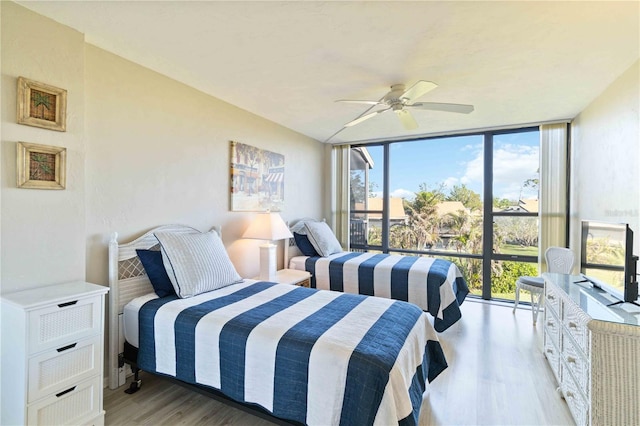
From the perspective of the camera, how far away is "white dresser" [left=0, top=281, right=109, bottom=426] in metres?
1.54

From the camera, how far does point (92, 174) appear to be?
7.12 ft

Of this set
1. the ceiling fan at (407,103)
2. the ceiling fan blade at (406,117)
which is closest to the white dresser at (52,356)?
the ceiling fan at (407,103)

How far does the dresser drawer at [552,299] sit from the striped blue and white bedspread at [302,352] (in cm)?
99

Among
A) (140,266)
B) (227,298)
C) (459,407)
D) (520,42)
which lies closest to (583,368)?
(459,407)

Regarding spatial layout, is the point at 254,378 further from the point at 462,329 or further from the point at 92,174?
the point at 462,329

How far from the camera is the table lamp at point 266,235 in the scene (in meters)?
3.28

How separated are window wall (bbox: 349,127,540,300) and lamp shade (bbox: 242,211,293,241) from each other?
2201mm

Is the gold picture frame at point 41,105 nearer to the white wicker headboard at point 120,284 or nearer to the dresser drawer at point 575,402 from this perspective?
the white wicker headboard at point 120,284

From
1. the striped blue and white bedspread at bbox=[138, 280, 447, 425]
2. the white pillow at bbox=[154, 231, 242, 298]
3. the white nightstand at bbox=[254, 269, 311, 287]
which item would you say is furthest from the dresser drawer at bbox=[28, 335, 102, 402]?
the white nightstand at bbox=[254, 269, 311, 287]

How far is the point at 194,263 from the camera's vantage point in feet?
7.85

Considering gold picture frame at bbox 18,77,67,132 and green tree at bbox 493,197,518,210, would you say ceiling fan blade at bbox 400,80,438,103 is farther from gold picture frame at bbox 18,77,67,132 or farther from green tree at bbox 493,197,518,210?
green tree at bbox 493,197,518,210

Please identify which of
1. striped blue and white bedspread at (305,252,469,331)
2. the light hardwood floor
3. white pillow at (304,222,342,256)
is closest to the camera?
the light hardwood floor

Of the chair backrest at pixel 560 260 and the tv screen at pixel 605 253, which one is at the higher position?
the tv screen at pixel 605 253

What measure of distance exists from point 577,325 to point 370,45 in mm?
2206
